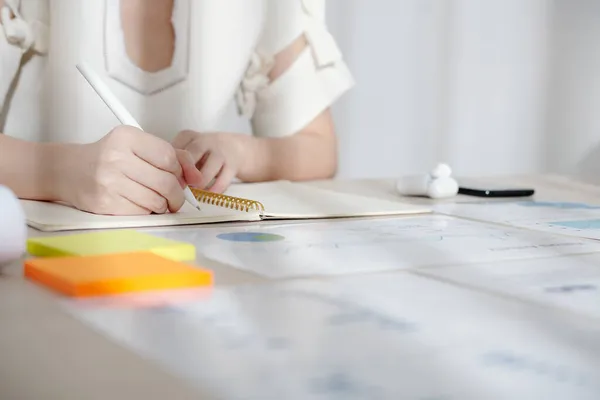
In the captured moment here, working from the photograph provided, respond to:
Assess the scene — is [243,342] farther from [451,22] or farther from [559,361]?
[451,22]

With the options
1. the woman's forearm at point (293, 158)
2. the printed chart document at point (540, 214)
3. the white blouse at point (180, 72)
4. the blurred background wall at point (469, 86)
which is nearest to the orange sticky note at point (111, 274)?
the printed chart document at point (540, 214)

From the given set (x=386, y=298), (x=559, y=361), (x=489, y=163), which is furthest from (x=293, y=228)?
(x=489, y=163)

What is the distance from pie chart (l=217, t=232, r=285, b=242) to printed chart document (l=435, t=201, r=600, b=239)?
224 mm

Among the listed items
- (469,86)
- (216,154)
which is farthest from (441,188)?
(469,86)

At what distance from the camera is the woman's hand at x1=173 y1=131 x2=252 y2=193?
0.91 m

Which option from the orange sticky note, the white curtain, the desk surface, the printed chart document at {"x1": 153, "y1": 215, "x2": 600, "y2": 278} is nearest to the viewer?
the desk surface

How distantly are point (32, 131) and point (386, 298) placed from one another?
0.96 m

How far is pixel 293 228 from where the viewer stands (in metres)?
0.66

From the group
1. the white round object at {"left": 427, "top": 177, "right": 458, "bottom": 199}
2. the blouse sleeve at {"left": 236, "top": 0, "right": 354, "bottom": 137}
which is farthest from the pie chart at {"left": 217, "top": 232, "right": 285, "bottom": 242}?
the blouse sleeve at {"left": 236, "top": 0, "right": 354, "bottom": 137}

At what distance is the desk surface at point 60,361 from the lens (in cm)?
27

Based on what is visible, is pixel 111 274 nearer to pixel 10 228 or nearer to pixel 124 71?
pixel 10 228

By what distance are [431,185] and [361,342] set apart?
23.8 inches

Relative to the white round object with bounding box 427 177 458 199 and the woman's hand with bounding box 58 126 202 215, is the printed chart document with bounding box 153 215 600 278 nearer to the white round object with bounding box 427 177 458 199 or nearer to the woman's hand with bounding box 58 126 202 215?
the woman's hand with bounding box 58 126 202 215

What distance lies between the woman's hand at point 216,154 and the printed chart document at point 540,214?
25 cm
